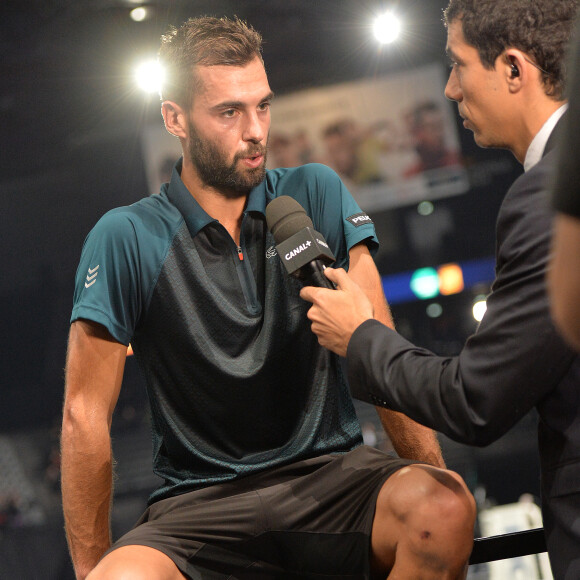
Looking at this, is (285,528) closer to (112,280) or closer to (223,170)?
(112,280)

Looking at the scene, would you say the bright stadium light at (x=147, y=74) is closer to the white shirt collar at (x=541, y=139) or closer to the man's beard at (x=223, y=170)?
the man's beard at (x=223, y=170)

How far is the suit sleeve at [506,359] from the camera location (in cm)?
106

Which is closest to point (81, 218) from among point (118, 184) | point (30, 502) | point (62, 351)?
point (118, 184)

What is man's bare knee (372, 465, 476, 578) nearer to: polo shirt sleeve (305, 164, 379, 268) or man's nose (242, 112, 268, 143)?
polo shirt sleeve (305, 164, 379, 268)

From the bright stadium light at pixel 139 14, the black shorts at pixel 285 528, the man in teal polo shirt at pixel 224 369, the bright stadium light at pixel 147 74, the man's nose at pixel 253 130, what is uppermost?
the bright stadium light at pixel 139 14

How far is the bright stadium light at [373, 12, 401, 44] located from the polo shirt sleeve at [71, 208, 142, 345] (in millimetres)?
3270

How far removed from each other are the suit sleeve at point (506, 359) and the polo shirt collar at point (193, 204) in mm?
677

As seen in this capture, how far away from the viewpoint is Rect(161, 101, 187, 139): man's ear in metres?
1.81

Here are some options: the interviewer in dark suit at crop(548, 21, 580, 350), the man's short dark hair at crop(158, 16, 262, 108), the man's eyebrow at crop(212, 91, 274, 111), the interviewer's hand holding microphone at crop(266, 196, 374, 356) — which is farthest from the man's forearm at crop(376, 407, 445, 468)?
the interviewer in dark suit at crop(548, 21, 580, 350)

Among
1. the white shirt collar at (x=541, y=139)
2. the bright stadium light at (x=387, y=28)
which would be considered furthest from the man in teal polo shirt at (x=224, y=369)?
the bright stadium light at (x=387, y=28)

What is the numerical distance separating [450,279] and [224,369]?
3371 mm

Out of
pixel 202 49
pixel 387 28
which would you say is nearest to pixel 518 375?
pixel 202 49

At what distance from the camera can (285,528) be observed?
147 centimetres

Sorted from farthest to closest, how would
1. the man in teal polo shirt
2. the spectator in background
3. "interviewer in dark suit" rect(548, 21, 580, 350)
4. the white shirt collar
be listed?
Result: the spectator in background → the man in teal polo shirt → the white shirt collar → "interviewer in dark suit" rect(548, 21, 580, 350)
